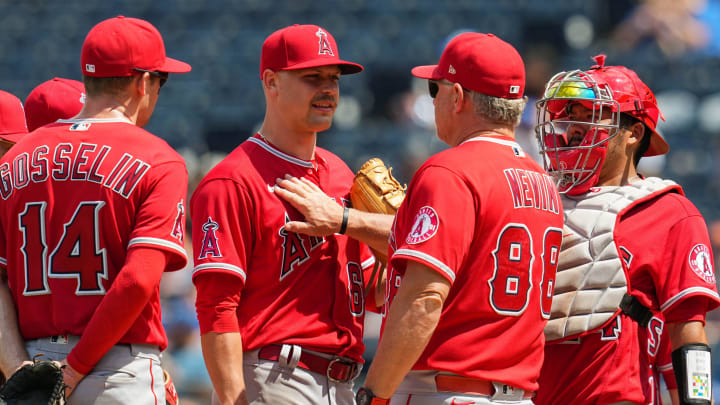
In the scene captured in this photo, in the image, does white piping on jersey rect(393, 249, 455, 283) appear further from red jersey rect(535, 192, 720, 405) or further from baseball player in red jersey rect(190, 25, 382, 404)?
red jersey rect(535, 192, 720, 405)

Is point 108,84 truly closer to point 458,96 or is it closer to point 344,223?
point 344,223

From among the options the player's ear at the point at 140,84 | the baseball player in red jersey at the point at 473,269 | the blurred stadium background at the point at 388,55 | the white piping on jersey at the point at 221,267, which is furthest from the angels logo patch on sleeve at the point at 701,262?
the blurred stadium background at the point at 388,55

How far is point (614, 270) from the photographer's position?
→ 3242 millimetres

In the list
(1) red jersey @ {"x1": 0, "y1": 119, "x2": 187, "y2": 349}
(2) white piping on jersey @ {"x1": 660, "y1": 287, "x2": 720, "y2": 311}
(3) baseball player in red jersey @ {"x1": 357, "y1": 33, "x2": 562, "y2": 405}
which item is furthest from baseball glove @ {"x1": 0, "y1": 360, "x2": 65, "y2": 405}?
(2) white piping on jersey @ {"x1": 660, "y1": 287, "x2": 720, "y2": 311}

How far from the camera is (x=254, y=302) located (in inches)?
126

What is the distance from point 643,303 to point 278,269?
1.33 meters

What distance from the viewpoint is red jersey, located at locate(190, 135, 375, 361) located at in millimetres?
3143

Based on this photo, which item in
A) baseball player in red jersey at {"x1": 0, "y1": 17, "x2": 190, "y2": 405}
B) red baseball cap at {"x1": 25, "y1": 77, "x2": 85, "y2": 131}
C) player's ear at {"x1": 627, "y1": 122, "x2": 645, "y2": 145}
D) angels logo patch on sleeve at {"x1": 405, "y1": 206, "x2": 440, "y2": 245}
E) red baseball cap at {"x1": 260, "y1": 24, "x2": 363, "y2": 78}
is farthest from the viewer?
red baseball cap at {"x1": 25, "y1": 77, "x2": 85, "y2": 131}

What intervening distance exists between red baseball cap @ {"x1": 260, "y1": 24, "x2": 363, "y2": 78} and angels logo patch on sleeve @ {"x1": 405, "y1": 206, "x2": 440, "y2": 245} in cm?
83

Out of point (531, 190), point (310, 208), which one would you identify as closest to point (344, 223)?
point (310, 208)

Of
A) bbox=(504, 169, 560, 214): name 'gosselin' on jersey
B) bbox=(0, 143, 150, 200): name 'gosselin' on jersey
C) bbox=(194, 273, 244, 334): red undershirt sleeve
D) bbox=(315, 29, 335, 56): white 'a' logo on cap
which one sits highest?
bbox=(315, 29, 335, 56): white 'a' logo on cap

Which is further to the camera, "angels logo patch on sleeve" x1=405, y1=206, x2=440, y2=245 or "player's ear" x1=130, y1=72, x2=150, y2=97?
"player's ear" x1=130, y1=72, x2=150, y2=97

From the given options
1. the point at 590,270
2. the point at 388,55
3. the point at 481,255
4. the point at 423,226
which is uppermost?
the point at 423,226

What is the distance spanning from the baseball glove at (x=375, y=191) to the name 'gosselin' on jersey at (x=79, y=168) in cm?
88
